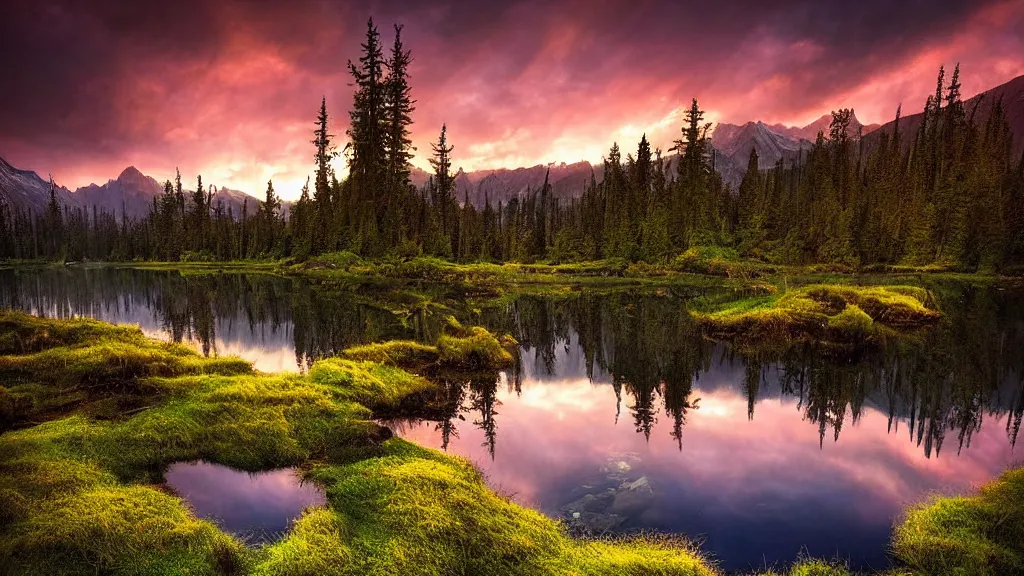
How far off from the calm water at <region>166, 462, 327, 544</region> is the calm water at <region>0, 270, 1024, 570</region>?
142mm

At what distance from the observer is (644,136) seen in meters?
67.1

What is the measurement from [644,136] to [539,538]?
69147mm

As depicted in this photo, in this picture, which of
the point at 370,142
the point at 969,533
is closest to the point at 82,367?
the point at 969,533

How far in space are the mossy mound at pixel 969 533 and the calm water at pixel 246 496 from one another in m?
7.49

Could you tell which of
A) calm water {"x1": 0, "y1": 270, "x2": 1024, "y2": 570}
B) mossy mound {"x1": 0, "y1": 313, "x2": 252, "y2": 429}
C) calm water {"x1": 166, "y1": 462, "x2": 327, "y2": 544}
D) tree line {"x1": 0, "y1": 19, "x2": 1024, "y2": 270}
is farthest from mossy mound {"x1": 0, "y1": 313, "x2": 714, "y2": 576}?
tree line {"x1": 0, "y1": 19, "x2": 1024, "y2": 270}

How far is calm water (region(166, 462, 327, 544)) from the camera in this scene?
19.7ft

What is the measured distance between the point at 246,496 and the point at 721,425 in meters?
9.16

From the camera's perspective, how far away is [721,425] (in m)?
10.3

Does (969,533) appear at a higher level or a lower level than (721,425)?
higher

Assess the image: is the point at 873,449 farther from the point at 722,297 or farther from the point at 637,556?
the point at 722,297

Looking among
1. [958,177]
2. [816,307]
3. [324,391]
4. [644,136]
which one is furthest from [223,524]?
[958,177]

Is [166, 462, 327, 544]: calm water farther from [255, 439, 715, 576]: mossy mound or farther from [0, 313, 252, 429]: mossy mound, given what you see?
[0, 313, 252, 429]: mossy mound

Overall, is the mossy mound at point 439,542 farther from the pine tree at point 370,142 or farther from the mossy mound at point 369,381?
the pine tree at point 370,142

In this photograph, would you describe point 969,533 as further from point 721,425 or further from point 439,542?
point 439,542
